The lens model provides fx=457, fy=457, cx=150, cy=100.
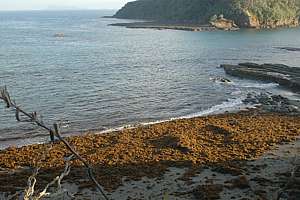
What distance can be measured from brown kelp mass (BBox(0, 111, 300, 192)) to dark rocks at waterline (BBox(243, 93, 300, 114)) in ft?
11.0

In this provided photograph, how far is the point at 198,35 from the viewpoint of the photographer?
112062mm

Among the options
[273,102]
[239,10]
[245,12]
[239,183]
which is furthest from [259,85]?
[245,12]

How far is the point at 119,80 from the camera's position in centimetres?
5356

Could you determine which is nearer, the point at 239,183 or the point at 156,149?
the point at 239,183

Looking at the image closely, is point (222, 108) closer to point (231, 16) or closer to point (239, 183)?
point (239, 183)

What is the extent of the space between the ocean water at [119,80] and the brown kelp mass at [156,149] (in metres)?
4.26

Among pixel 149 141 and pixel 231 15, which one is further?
pixel 231 15

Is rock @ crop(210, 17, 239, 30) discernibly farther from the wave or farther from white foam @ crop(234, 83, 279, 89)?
the wave

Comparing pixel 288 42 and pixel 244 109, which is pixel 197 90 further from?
pixel 288 42

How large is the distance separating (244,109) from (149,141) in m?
13.5

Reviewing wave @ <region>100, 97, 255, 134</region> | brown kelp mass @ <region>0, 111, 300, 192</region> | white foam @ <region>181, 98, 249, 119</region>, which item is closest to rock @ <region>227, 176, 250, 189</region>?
brown kelp mass @ <region>0, 111, 300, 192</region>

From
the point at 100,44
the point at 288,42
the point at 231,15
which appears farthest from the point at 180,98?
the point at 231,15

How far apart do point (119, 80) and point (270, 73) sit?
60.1ft

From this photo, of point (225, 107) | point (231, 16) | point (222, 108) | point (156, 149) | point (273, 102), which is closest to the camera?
point (156, 149)
